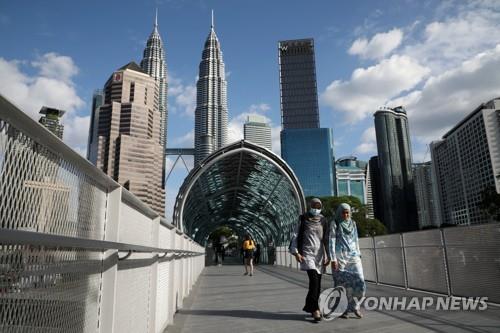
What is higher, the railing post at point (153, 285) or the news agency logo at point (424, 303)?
the railing post at point (153, 285)

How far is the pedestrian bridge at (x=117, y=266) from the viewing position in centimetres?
129

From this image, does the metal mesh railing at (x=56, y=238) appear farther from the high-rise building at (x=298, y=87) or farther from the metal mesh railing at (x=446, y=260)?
the high-rise building at (x=298, y=87)

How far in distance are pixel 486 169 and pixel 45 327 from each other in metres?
116

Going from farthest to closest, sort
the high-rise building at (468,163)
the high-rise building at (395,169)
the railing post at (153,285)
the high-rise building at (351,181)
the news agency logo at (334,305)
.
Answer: the high-rise building at (351,181) < the high-rise building at (395,169) < the high-rise building at (468,163) < the news agency logo at (334,305) < the railing post at (153,285)

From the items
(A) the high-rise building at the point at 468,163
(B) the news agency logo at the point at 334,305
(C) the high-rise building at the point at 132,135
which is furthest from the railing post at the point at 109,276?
(C) the high-rise building at the point at 132,135

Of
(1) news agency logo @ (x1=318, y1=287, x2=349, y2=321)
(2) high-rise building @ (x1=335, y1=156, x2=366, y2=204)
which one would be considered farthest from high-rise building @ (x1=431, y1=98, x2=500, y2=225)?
(1) news agency logo @ (x1=318, y1=287, x2=349, y2=321)

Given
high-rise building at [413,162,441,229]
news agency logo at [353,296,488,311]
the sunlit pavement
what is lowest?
the sunlit pavement

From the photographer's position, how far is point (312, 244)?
19.3 ft

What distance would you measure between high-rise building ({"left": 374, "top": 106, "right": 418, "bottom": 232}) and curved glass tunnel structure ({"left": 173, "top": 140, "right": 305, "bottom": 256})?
93137 mm

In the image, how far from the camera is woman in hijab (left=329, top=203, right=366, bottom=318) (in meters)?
5.70

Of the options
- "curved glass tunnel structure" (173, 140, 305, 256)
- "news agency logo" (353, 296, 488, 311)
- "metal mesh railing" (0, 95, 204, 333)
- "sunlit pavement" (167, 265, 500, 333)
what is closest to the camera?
"metal mesh railing" (0, 95, 204, 333)

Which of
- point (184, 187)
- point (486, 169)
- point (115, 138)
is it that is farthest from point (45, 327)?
Result: point (115, 138)

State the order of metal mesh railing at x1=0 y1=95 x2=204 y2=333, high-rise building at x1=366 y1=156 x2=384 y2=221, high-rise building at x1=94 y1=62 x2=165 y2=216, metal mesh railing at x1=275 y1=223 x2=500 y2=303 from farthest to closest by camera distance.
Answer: high-rise building at x1=366 y1=156 x2=384 y2=221 < high-rise building at x1=94 y1=62 x2=165 y2=216 < metal mesh railing at x1=275 y1=223 x2=500 y2=303 < metal mesh railing at x1=0 y1=95 x2=204 y2=333

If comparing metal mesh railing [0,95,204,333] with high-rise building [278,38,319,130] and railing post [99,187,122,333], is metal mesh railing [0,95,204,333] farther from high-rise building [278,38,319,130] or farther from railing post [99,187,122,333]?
high-rise building [278,38,319,130]
